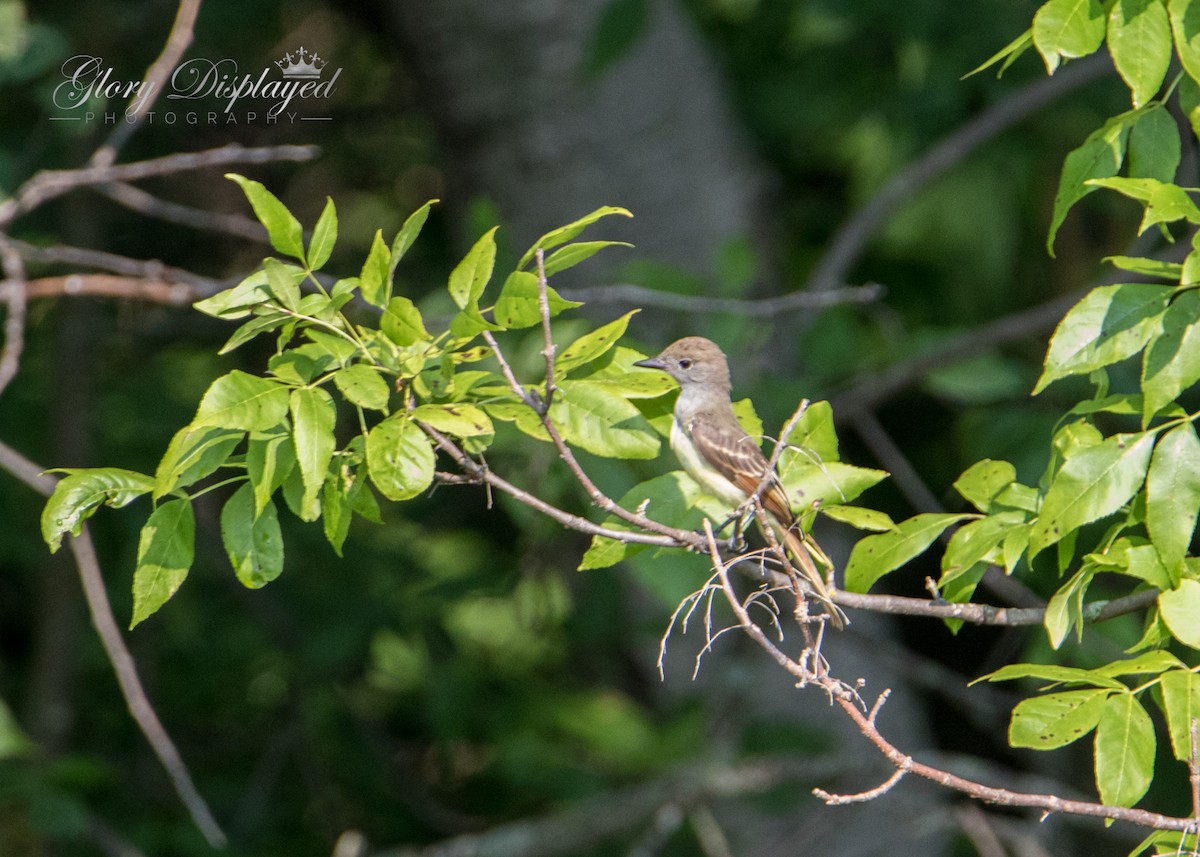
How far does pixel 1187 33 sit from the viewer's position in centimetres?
229

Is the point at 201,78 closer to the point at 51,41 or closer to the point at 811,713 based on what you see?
the point at 51,41

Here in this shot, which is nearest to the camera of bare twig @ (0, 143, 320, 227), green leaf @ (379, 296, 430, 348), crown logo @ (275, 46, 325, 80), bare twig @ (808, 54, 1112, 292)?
green leaf @ (379, 296, 430, 348)

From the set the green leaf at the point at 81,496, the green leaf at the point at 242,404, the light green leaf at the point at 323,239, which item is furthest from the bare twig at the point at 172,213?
the green leaf at the point at 242,404

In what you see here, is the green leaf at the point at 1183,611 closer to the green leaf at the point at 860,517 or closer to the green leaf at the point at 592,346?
the green leaf at the point at 860,517

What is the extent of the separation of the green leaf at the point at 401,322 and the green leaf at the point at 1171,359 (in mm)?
1181

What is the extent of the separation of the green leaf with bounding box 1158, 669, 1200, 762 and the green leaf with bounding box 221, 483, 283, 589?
1.44m

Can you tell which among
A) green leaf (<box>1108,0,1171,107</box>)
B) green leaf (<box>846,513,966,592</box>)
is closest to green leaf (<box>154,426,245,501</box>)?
green leaf (<box>846,513,966,592</box>)

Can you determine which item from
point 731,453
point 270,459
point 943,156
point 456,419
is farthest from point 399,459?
point 943,156

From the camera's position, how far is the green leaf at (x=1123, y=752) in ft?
6.88

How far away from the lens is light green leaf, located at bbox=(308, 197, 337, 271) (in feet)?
7.63

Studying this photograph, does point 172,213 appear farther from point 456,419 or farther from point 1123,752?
point 1123,752

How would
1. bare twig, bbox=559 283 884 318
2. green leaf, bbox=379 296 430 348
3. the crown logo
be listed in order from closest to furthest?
1. green leaf, bbox=379 296 430 348
2. bare twig, bbox=559 283 884 318
3. the crown logo

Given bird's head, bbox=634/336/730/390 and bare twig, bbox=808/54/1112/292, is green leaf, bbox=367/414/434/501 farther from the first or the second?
bare twig, bbox=808/54/1112/292

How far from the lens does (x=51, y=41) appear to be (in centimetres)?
418
